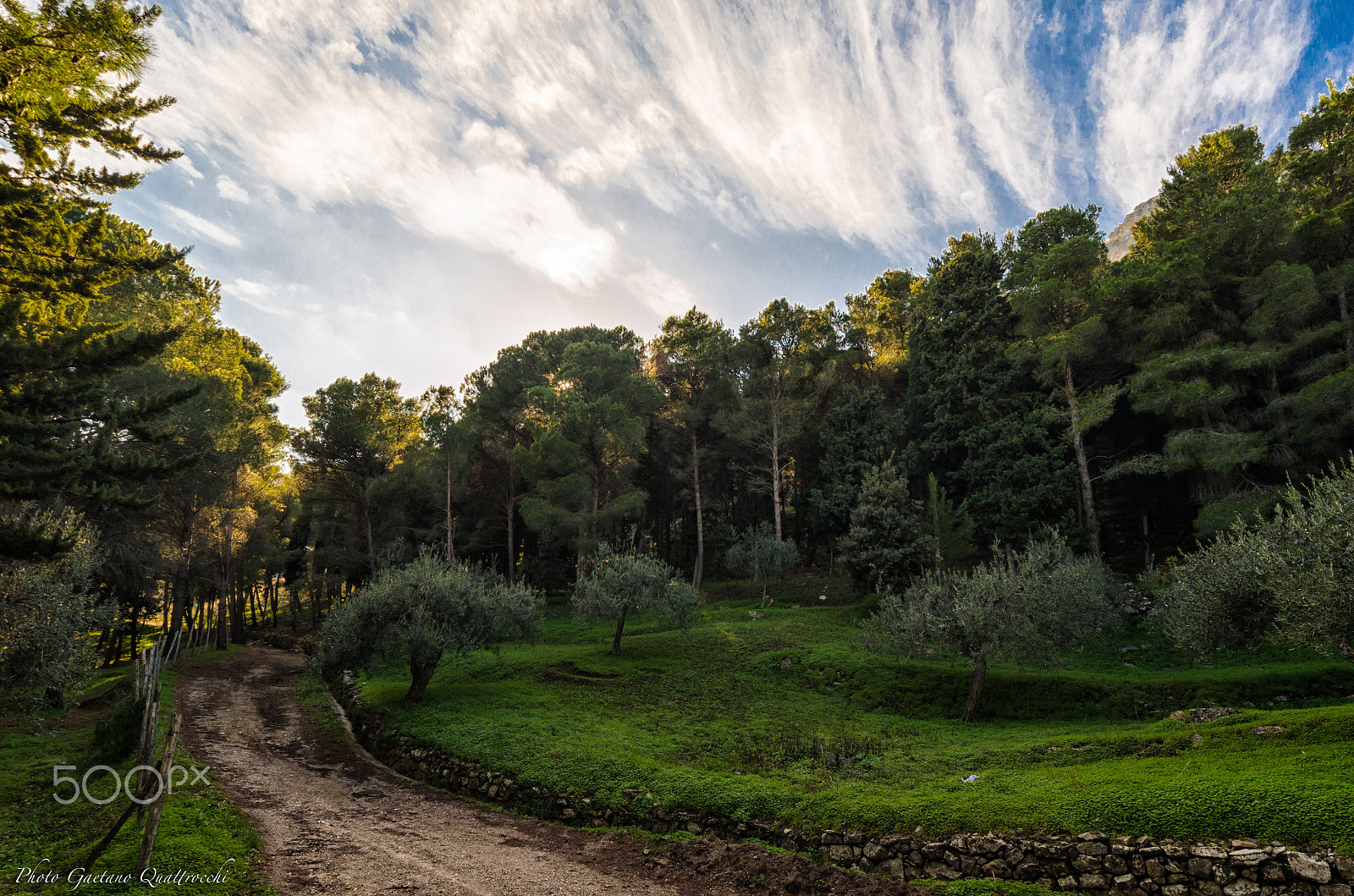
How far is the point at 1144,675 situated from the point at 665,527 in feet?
128

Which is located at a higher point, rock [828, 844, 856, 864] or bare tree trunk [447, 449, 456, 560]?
bare tree trunk [447, 449, 456, 560]

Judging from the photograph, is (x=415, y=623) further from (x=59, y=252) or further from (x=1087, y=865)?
(x=1087, y=865)

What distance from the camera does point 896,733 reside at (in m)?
17.4

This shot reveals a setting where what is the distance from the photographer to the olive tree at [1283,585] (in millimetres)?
12422

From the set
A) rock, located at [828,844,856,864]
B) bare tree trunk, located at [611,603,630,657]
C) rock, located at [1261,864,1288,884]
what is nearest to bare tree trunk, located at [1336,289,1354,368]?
rock, located at [1261,864,1288,884]

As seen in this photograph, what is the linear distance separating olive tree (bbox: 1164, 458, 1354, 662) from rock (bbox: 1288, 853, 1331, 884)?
25.8 feet

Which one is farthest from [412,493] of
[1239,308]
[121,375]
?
[1239,308]

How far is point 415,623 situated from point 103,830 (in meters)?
9.78

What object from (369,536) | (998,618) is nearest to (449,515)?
(369,536)

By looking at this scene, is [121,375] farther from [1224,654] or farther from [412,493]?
[1224,654]

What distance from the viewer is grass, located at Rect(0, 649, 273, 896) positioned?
28.8ft

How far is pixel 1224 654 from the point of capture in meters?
22.8

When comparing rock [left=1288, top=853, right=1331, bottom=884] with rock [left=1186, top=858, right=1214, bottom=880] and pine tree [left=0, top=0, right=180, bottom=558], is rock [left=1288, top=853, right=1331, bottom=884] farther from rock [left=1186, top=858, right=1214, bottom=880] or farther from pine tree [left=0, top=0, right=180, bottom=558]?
pine tree [left=0, top=0, right=180, bottom=558]

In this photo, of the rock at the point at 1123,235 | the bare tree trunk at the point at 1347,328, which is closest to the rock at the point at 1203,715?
the bare tree trunk at the point at 1347,328
